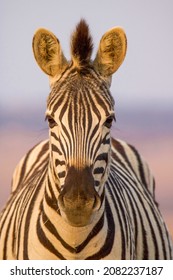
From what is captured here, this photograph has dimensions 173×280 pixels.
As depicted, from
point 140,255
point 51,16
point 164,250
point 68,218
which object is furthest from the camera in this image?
point 51,16

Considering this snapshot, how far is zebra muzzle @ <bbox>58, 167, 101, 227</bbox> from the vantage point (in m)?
2.05

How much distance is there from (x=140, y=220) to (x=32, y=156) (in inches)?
22.8

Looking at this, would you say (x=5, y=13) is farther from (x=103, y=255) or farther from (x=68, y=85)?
(x=103, y=255)

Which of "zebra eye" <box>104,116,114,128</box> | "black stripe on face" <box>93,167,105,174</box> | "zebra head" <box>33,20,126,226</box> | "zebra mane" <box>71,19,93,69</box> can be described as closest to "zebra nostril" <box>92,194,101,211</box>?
"zebra head" <box>33,20,126,226</box>

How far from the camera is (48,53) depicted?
7.77 feet

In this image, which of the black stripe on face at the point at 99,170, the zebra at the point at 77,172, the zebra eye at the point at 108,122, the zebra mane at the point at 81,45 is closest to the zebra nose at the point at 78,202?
the zebra at the point at 77,172

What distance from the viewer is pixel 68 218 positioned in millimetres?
2107

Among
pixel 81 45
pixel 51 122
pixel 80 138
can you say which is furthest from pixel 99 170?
pixel 81 45

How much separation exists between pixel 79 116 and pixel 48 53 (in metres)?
0.30

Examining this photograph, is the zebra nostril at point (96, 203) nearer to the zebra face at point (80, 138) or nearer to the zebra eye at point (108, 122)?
the zebra face at point (80, 138)

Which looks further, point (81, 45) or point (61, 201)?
point (81, 45)

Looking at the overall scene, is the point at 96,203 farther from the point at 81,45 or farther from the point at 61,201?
the point at 81,45

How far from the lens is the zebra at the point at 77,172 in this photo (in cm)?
212
